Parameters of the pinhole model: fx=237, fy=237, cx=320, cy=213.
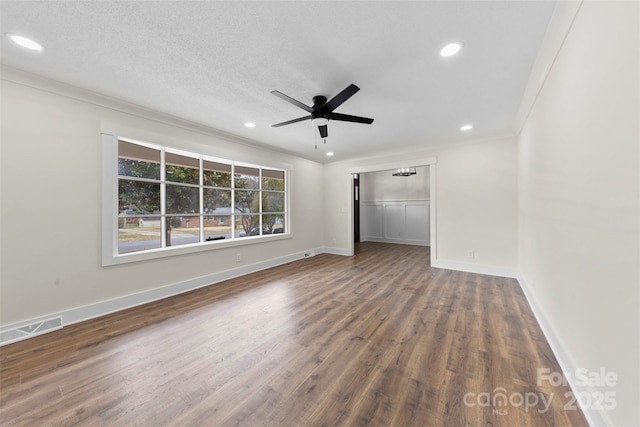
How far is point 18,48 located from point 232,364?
3102mm

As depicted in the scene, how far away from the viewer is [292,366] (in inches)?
71.0

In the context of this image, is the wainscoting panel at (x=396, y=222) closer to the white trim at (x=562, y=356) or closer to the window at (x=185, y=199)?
the window at (x=185, y=199)

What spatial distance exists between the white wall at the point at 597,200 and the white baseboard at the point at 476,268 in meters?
2.21

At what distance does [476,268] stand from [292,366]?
401cm

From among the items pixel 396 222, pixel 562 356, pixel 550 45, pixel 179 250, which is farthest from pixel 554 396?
pixel 396 222

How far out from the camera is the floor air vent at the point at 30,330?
2170mm

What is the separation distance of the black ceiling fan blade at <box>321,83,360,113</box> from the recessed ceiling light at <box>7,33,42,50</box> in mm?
2403

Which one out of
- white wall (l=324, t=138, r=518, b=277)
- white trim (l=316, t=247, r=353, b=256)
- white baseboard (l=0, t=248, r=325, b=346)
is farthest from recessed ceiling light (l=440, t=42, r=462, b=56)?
white trim (l=316, t=247, r=353, b=256)

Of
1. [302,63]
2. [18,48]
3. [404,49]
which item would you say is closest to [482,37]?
[404,49]

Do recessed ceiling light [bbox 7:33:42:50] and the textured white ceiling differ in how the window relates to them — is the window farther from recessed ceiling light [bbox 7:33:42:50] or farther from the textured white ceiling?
recessed ceiling light [bbox 7:33:42:50]

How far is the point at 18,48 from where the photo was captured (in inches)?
76.4

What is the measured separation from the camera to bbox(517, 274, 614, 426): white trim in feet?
3.98

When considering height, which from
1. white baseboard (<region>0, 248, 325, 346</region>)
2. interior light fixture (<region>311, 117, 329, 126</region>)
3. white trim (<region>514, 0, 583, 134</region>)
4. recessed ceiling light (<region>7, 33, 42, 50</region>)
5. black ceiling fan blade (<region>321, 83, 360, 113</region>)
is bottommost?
white baseboard (<region>0, 248, 325, 346</region>)

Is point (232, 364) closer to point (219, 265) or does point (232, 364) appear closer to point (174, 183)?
point (219, 265)
